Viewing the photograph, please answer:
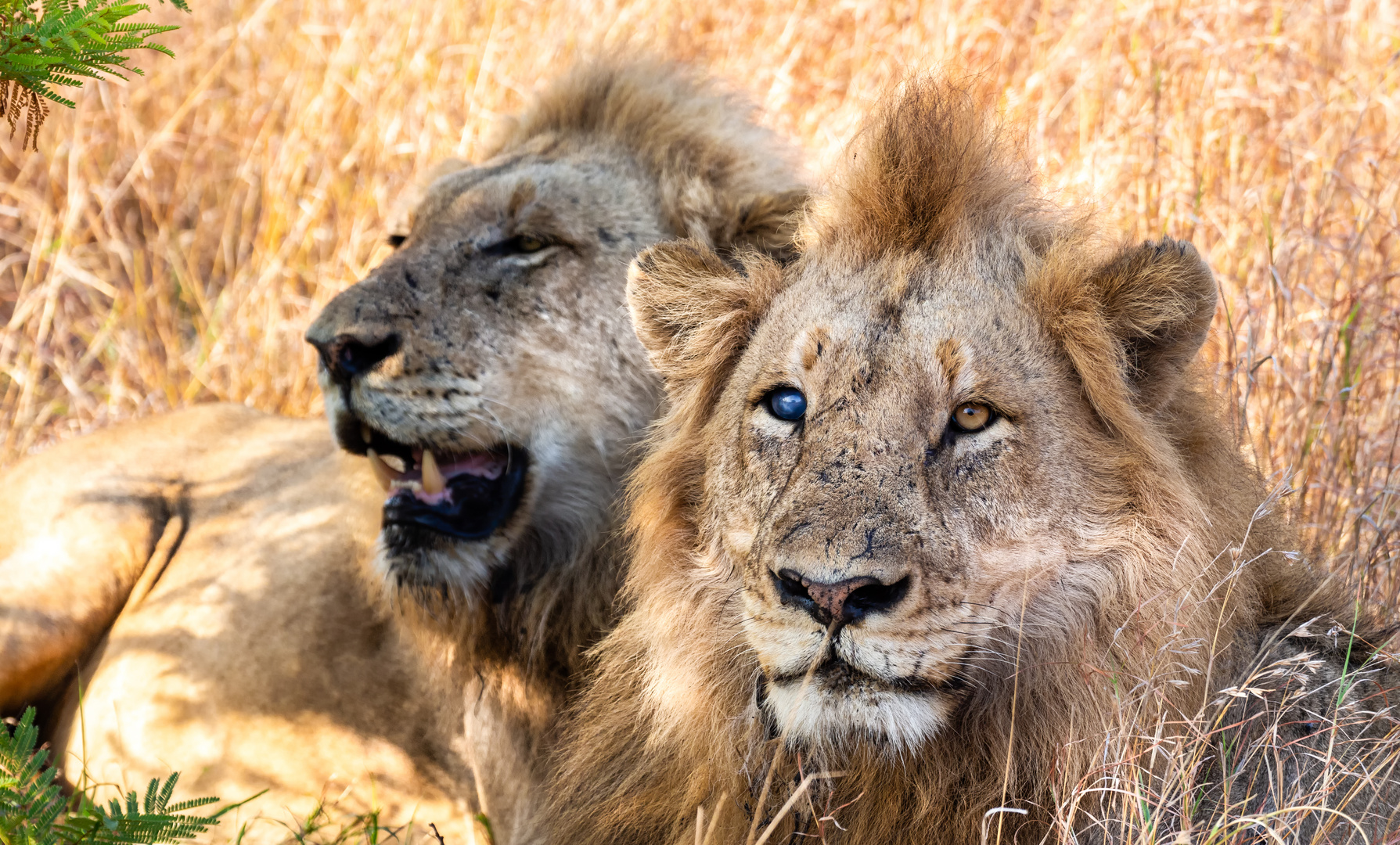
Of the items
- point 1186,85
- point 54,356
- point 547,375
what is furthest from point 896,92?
point 54,356

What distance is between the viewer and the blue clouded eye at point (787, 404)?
2.45 metres

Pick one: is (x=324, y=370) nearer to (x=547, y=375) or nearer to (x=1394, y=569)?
(x=547, y=375)

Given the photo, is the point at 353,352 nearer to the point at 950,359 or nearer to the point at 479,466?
the point at 479,466

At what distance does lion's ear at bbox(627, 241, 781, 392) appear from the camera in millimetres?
2689

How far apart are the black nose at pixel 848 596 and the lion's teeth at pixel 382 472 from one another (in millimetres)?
1527

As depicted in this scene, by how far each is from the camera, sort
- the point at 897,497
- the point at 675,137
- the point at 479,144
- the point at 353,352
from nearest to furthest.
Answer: the point at 897,497 → the point at 353,352 → the point at 675,137 → the point at 479,144

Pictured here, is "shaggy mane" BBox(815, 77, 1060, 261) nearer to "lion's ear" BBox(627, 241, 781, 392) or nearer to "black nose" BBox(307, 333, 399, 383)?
"lion's ear" BBox(627, 241, 781, 392)

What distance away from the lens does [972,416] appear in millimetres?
2336

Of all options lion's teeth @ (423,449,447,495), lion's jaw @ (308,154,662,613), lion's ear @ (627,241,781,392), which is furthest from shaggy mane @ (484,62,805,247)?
lion's teeth @ (423,449,447,495)

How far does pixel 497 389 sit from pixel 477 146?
222cm

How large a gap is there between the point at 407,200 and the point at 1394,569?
112 inches

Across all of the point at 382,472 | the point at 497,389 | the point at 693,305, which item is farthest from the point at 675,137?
the point at 382,472

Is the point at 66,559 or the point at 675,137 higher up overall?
the point at 675,137

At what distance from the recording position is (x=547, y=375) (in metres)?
3.28
